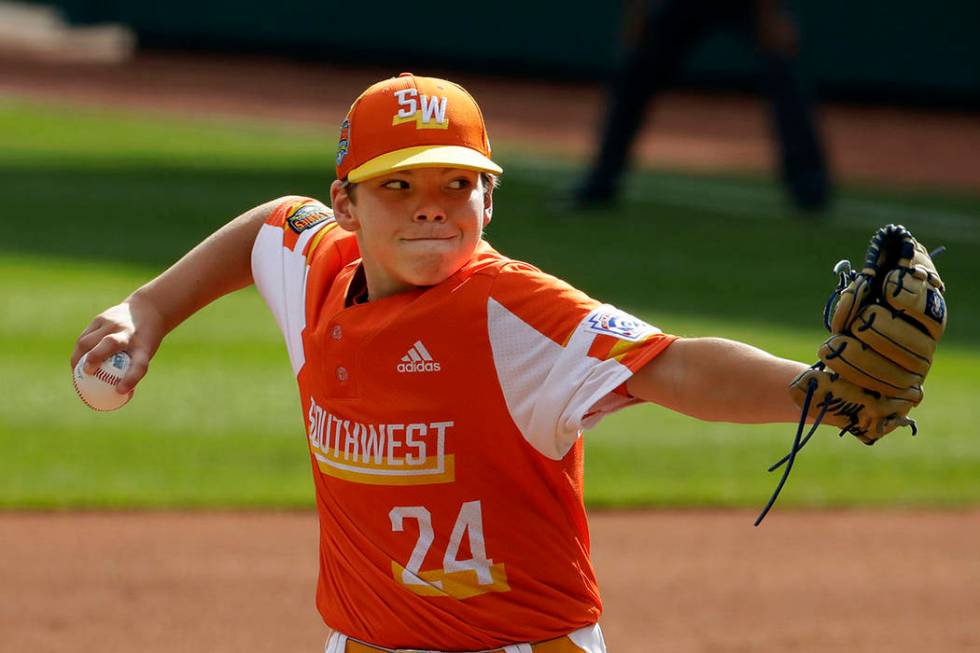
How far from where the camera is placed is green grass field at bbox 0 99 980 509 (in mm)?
7211

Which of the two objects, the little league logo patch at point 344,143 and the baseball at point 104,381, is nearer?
the little league logo patch at point 344,143

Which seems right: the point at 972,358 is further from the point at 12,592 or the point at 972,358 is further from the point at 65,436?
the point at 12,592

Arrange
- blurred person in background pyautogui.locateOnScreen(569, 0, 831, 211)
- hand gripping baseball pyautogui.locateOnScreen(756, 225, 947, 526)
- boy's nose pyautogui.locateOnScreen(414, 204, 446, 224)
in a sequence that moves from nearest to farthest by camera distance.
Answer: hand gripping baseball pyautogui.locateOnScreen(756, 225, 947, 526) < boy's nose pyautogui.locateOnScreen(414, 204, 446, 224) < blurred person in background pyautogui.locateOnScreen(569, 0, 831, 211)

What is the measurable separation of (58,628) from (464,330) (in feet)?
10.3

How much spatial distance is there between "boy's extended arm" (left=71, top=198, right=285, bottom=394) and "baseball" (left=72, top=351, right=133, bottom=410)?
12 mm

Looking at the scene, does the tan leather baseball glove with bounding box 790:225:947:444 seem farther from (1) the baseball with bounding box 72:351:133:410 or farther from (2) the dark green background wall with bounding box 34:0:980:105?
(2) the dark green background wall with bounding box 34:0:980:105

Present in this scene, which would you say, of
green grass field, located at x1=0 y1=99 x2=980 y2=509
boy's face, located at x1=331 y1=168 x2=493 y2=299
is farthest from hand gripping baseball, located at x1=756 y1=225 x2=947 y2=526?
Result: green grass field, located at x1=0 y1=99 x2=980 y2=509

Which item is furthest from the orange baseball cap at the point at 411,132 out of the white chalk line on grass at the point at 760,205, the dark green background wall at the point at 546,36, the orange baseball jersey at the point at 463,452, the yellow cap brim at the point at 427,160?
the dark green background wall at the point at 546,36

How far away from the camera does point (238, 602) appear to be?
5734 millimetres

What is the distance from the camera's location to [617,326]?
8.75 ft

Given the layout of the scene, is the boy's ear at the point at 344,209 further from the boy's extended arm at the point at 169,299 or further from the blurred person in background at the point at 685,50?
the blurred person in background at the point at 685,50

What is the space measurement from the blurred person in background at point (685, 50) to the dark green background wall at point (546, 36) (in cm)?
841

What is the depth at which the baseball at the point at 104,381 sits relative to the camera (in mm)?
3059

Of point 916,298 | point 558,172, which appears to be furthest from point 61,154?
point 916,298
